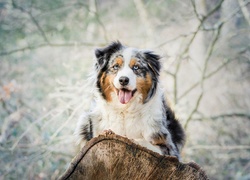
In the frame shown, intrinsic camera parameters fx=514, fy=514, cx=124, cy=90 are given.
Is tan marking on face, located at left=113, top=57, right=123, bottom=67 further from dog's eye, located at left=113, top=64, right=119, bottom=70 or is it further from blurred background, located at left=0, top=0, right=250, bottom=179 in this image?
blurred background, located at left=0, top=0, right=250, bottom=179

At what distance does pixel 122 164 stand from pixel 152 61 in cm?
114

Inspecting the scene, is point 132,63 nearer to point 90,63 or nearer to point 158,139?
point 158,139

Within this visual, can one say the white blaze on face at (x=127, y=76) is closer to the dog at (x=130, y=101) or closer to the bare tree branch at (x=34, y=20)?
the dog at (x=130, y=101)

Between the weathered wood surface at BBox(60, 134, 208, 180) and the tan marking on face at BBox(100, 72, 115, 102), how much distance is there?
0.91 m

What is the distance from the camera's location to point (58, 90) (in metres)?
8.68

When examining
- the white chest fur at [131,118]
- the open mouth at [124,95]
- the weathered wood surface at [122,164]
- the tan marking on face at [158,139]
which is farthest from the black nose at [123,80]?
the weathered wood surface at [122,164]

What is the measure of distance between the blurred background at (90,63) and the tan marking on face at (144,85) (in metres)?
4.69

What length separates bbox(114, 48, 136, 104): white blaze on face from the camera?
139 inches

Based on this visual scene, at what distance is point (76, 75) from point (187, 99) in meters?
2.01

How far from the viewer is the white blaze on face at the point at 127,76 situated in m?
A: 3.53

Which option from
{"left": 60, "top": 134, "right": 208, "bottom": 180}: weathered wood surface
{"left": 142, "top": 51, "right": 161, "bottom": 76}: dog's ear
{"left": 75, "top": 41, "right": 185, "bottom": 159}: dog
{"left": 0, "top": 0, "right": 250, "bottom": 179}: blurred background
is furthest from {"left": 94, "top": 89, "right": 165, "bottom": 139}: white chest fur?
{"left": 0, "top": 0, "right": 250, "bottom": 179}: blurred background

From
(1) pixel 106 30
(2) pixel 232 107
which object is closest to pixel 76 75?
(1) pixel 106 30

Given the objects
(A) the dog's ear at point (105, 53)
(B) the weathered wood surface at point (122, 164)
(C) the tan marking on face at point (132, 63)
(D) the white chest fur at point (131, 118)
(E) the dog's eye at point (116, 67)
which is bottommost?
(B) the weathered wood surface at point (122, 164)

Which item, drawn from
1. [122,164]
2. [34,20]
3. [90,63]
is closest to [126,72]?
[122,164]
